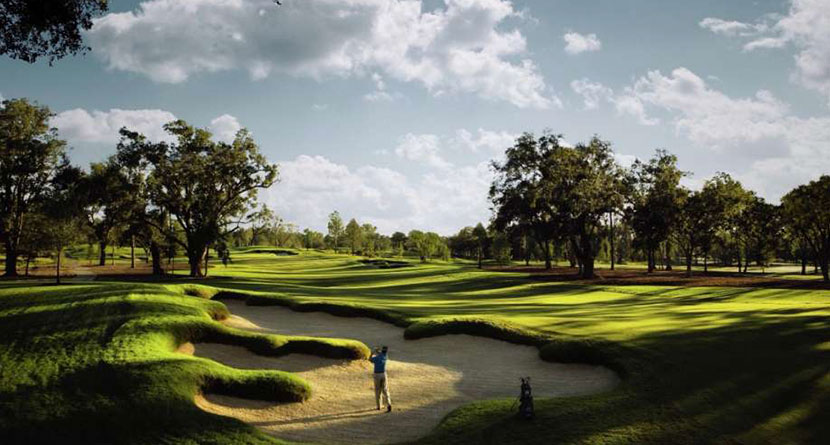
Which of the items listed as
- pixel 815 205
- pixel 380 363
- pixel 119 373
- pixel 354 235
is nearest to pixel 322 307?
pixel 119 373

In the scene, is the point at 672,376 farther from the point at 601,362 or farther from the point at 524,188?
the point at 524,188

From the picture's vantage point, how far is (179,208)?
5500cm

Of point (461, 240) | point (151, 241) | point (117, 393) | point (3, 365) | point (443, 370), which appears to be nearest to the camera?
point (117, 393)

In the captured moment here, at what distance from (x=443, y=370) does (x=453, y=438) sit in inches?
268

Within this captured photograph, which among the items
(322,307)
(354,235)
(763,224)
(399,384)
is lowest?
(399,384)

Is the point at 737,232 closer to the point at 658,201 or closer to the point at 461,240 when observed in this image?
the point at 658,201

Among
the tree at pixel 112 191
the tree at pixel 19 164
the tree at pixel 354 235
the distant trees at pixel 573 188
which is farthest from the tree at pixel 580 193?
the tree at pixel 354 235

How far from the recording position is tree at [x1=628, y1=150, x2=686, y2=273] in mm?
60781

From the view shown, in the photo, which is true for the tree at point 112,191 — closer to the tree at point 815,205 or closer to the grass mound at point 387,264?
the grass mound at point 387,264

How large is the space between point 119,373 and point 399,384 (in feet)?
29.9

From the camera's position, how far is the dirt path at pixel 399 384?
13.2m

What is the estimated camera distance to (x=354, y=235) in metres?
147

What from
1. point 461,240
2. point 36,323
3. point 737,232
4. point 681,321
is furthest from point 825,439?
point 461,240

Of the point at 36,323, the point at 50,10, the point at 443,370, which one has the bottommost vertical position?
the point at 443,370
